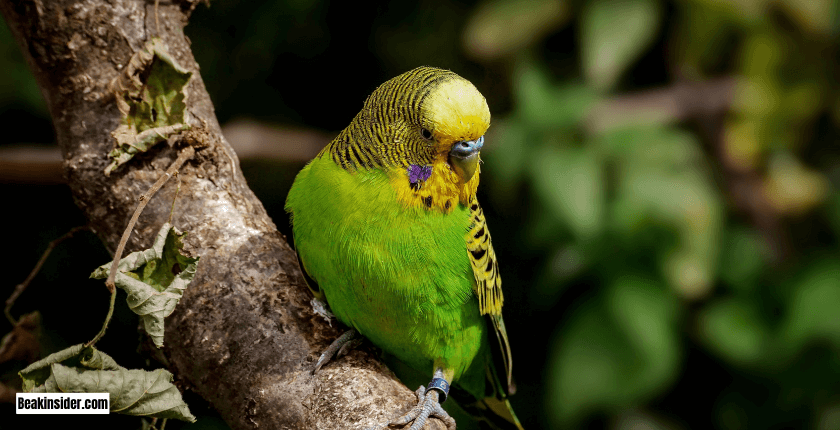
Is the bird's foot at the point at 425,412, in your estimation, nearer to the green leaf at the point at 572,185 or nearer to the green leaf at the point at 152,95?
the green leaf at the point at 152,95

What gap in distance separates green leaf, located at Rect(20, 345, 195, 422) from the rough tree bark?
0.17m

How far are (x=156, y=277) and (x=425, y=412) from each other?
0.64 metres

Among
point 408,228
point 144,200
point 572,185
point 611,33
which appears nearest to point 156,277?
point 144,200

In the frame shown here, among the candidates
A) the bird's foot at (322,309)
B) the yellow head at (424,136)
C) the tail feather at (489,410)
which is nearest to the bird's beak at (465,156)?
the yellow head at (424,136)

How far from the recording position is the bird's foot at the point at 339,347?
5.25 feet

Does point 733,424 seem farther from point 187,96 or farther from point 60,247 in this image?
point 60,247

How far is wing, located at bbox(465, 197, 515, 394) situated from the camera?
1.83 metres

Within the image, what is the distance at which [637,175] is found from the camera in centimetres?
301

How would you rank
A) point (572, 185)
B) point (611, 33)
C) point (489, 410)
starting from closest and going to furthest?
1. point (489, 410)
2. point (572, 185)
3. point (611, 33)

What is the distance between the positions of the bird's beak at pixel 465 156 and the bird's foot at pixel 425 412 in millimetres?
513

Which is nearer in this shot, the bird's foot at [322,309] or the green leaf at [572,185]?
the bird's foot at [322,309]

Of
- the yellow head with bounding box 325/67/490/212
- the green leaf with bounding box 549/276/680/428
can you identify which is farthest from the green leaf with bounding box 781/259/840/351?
the yellow head with bounding box 325/67/490/212

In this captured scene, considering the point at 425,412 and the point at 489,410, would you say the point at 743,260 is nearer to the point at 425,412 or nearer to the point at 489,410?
the point at 489,410

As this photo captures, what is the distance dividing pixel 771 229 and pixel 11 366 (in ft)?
10.5
